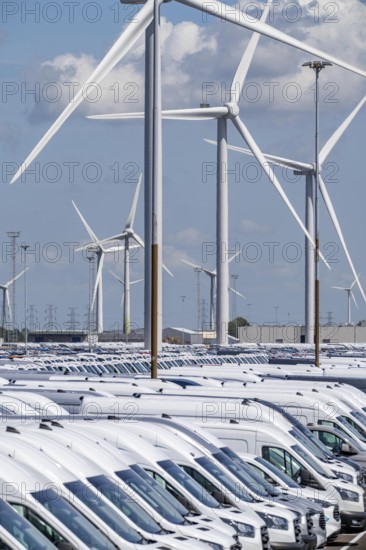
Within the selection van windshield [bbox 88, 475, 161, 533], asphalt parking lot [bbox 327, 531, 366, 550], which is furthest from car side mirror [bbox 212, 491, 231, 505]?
asphalt parking lot [bbox 327, 531, 366, 550]

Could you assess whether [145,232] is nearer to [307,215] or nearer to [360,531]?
[360,531]

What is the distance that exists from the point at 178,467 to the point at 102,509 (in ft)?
13.6

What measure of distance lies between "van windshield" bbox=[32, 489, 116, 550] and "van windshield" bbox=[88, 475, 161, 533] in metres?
1.16

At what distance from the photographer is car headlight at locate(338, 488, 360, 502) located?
99.7 feet

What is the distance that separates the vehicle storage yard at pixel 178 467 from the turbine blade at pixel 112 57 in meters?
8.83

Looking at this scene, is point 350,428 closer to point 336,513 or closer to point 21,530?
point 336,513

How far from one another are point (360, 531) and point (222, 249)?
182ft

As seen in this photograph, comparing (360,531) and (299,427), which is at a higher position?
(299,427)

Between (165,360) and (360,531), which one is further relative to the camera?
(165,360)

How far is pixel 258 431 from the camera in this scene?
94.8 ft

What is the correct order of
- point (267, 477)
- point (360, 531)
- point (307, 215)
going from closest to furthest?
point (267, 477)
point (360, 531)
point (307, 215)

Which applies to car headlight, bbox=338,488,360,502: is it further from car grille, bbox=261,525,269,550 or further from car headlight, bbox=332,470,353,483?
car grille, bbox=261,525,269,550

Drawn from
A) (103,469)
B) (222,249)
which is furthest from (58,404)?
(222,249)

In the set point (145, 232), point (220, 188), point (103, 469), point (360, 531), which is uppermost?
point (220, 188)
